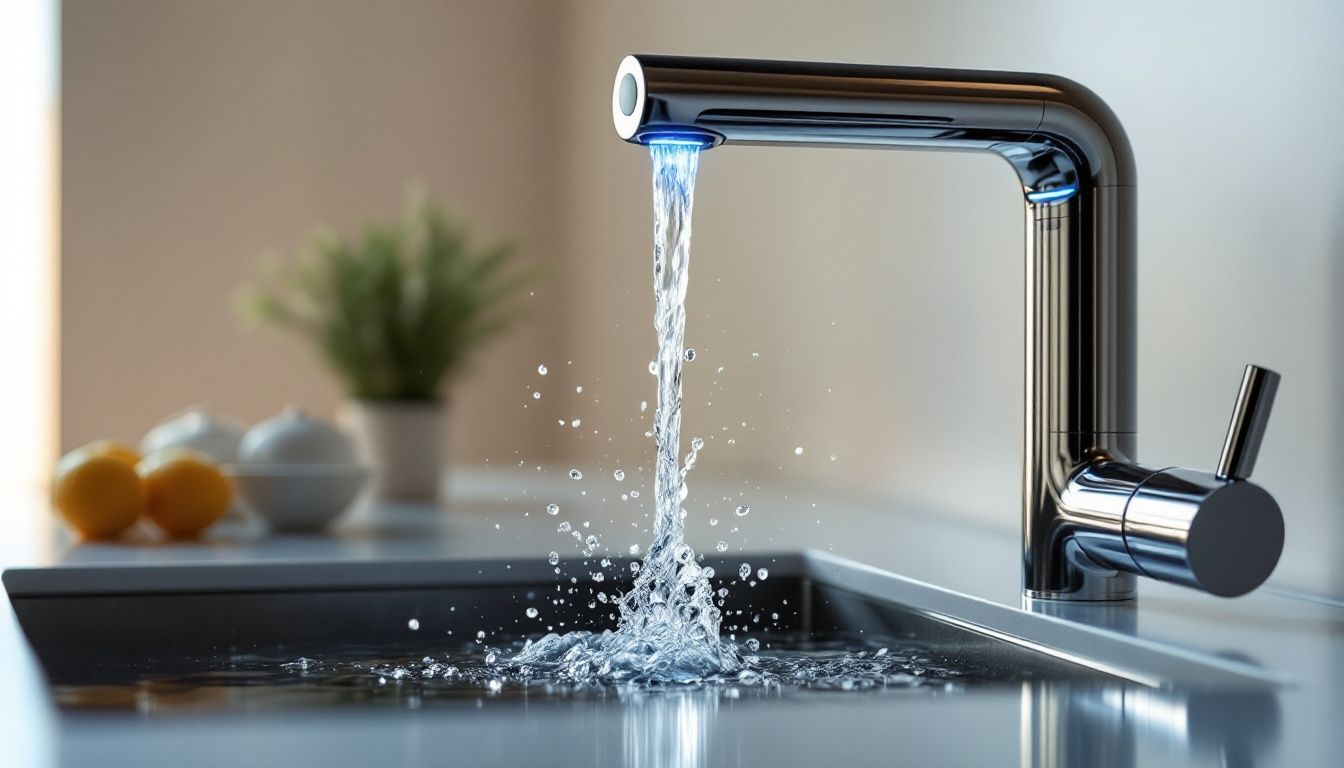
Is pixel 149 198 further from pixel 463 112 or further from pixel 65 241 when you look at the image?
pixel 463 112

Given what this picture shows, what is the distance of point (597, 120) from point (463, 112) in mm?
721

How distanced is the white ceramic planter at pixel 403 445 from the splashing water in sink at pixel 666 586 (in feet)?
3.24

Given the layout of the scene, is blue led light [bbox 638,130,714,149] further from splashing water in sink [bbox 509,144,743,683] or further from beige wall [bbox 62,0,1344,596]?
beige wall [bbox 62,0,1344,596]

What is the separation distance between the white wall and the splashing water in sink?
399 mm

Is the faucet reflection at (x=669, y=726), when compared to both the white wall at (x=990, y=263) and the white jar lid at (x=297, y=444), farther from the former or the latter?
the white jar lid at (x=297, y=444)

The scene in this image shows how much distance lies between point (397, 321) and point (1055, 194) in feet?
4.26

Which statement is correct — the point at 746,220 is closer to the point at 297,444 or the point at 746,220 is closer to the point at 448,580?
the point at 297,444

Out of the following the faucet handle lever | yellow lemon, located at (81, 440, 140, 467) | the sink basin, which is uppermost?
the faucet handle lever

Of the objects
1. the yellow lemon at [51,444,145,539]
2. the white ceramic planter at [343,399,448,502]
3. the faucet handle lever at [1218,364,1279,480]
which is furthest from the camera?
the white ceramic planter at [343,399,448,502]

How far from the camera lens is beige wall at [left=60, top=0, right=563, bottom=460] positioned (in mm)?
3955

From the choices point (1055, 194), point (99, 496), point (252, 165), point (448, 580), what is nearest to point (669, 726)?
point (1055, 194)

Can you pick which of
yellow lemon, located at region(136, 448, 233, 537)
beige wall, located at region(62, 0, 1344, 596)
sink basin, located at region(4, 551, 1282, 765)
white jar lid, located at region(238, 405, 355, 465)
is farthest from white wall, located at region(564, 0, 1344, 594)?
yellow lemon, located at region(136, 448, 233, 537)

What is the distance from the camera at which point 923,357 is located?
5.33 feet

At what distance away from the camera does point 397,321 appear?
2.08 metres
